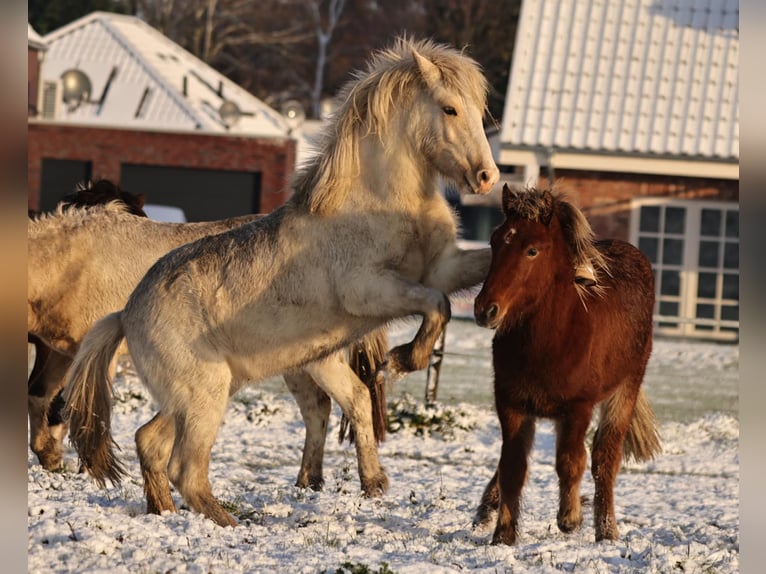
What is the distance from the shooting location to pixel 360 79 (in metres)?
6.34

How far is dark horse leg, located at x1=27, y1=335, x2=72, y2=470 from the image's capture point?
27.2 feet

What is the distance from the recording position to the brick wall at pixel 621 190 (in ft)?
66.7

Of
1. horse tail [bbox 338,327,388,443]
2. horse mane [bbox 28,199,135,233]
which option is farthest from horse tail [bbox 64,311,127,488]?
horse mane [bbox 28,199,135,233]

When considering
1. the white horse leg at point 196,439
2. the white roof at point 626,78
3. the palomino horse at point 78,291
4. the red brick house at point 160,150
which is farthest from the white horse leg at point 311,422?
the red brick house at point 160,150

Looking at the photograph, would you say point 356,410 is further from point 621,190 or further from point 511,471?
point 621,190

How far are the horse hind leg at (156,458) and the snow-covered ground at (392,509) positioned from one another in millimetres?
185

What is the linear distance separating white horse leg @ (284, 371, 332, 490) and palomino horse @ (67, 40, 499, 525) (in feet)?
4.95

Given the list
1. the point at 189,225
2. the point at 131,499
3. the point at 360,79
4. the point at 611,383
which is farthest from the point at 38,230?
the point at 611,383

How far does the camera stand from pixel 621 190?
20.5 metres

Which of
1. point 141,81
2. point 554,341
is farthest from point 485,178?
point 141,81

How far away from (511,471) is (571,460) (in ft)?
0.95

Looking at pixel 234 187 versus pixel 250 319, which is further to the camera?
pixel 234 187

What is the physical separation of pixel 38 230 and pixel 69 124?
21863 millimetres

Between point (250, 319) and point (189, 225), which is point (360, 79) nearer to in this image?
point (250, 319)
